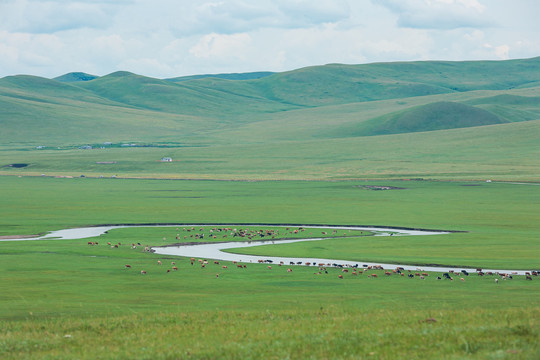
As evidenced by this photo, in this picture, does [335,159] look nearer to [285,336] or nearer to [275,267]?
[275,267]

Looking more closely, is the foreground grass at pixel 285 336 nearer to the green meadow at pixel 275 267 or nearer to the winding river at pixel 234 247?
the green meadow at pixel 275 267

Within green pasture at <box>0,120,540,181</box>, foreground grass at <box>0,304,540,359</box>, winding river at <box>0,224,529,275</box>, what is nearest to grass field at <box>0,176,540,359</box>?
foreground grass at <box>0,304,540,359</box>

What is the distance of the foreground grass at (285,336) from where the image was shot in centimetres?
1313

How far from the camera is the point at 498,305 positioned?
22297 mm

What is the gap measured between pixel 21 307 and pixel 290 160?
396ft

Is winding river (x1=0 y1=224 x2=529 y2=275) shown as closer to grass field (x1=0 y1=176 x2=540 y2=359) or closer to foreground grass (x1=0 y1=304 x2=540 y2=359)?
grass field (x1=0 y1=176 x2=540 y2=359)

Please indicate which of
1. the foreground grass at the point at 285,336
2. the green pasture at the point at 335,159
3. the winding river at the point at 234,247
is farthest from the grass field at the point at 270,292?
the green pasture at the point at 335,159

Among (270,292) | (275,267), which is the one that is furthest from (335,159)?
(270,292)

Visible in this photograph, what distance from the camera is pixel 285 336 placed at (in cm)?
1464

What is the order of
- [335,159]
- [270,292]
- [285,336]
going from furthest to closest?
[335,159], [270,292], [285,336]

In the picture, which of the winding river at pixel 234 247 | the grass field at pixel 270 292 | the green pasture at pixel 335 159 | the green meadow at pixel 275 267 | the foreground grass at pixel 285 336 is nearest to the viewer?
the foreground grass at pixel 285 336

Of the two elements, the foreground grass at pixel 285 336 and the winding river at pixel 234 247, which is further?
the winding river at pixel 234 247

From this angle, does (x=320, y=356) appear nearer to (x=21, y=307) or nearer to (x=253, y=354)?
(x=253, y=354)

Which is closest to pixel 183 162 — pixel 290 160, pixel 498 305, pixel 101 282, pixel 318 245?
pixel 290 160
